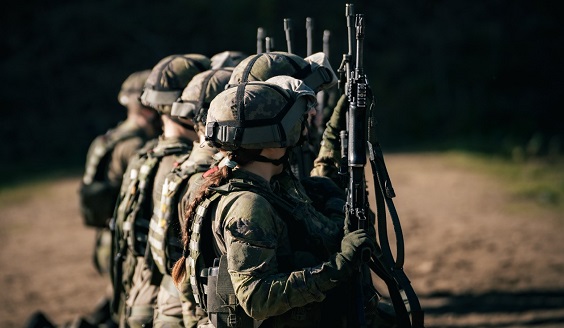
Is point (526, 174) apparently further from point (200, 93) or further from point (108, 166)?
point (200, 93)

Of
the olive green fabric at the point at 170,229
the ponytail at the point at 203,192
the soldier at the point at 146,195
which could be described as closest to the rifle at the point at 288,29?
the soldier at the point at 146,195

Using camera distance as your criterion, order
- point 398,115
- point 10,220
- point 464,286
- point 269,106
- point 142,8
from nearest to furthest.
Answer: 1. point 269,106
2. point 464,286
3. point 10,220
4. point 398,115
5. point 142,8

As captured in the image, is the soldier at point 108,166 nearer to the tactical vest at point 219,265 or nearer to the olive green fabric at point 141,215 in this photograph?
the olive green fabric at point 141,215

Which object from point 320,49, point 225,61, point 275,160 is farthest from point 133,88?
point 320,49

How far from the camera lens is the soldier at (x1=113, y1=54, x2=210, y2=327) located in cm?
486

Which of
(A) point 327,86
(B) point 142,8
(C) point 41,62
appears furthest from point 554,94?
(A) point 327,86

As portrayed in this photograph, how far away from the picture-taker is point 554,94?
16.3m

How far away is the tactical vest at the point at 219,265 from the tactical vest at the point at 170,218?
730mm

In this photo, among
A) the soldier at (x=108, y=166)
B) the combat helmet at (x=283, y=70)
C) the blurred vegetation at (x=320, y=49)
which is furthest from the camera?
the blurred vegetation at (x=320, y=49)

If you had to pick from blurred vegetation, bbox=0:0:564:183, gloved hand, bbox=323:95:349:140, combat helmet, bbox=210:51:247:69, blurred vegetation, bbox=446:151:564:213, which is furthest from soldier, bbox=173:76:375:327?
blurred vegetation, bbox=0:0:564:183

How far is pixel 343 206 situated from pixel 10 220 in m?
8.38

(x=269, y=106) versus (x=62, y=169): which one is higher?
(x=269, y=106)

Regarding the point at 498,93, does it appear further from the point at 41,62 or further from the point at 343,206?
the point at 343,206

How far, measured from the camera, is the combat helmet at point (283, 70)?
4.24 metres
